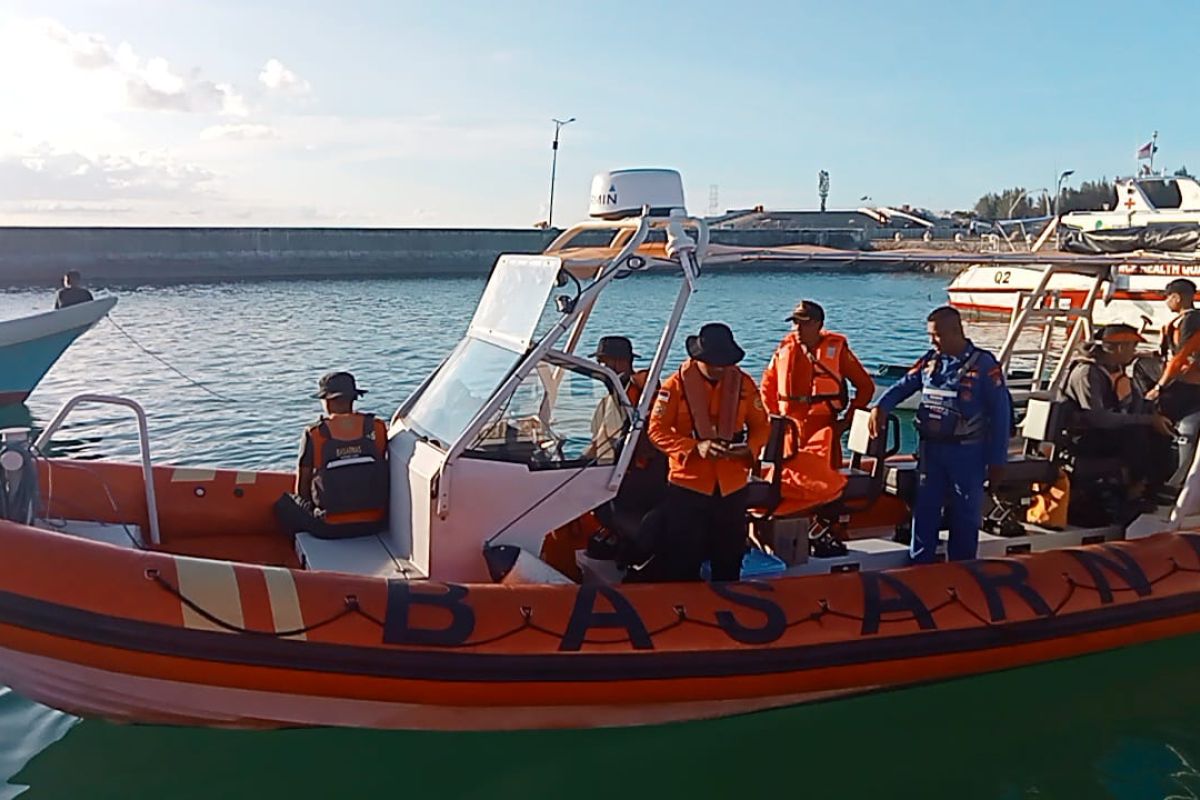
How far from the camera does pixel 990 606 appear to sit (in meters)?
4.16

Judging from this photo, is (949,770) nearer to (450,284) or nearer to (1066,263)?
(1066,263)

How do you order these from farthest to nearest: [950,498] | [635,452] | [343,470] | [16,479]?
[950,498], [343,470], [635,452], [16,479]

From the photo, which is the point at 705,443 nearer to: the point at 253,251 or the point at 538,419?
the point at 538,419

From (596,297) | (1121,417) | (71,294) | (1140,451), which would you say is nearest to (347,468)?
(596,297)

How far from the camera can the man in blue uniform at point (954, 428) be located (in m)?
4.40

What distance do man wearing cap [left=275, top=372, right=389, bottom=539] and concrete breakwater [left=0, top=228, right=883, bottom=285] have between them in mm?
29804

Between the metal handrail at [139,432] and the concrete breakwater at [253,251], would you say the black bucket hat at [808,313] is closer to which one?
the metal handrail at [139,432]

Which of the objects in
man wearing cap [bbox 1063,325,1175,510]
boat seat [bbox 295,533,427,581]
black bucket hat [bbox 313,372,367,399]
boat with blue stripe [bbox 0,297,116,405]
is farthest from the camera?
boat with blue stripe [bbox 0,297,116,405]

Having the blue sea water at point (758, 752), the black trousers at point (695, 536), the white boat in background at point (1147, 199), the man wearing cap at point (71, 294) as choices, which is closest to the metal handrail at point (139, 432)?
the blue sea water at point (758, 752)

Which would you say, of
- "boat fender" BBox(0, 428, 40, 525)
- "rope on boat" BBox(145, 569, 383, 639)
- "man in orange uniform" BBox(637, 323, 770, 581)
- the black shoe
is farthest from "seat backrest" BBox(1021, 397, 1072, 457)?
"boat fender" BBox(0, 428, 40, 525)

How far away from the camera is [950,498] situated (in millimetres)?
4598

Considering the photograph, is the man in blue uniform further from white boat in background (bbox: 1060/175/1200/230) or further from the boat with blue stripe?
white boat in background (bbox: 1060/175/1200/230)

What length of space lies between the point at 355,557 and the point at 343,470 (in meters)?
0.38

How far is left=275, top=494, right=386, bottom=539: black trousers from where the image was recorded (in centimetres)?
455
